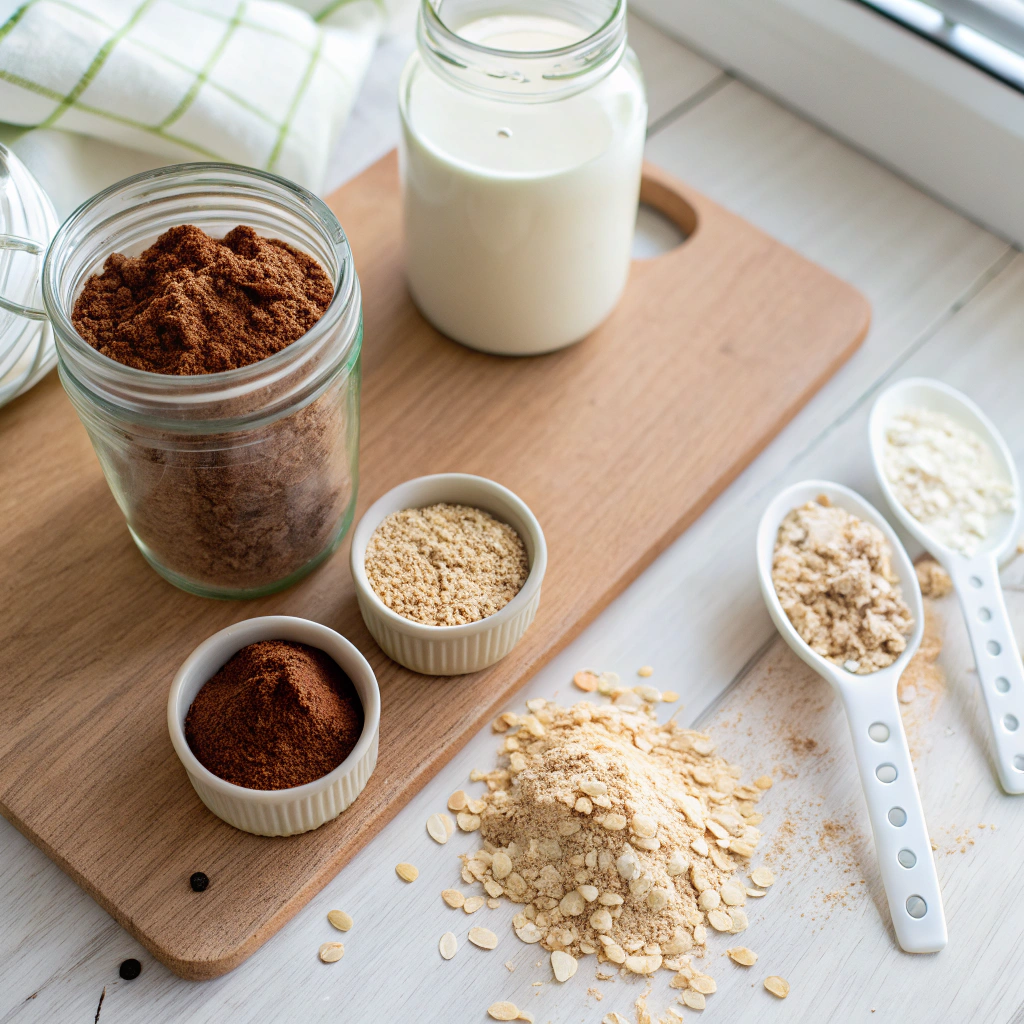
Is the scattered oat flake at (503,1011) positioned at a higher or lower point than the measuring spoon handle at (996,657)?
lower

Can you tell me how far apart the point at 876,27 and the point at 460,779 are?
90 cm

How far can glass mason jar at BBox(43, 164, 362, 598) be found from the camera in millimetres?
691

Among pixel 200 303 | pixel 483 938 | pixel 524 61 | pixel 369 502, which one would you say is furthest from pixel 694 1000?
pixel 524 61

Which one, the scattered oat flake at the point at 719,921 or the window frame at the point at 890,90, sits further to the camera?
the window frame at the point at 890,90

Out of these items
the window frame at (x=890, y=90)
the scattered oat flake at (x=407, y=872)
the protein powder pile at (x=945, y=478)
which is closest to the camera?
the scattered oat flake at (x=407, y=872)

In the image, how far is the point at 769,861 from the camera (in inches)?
30.8

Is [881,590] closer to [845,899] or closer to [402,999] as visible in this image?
[845,899]

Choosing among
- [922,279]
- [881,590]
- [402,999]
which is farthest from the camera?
[922,279]

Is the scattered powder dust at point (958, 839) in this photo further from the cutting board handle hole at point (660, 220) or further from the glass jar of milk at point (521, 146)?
the cutting board handle hole at point (660, 220)

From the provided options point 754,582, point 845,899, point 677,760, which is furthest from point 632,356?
point 845,899

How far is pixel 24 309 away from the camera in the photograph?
78cm

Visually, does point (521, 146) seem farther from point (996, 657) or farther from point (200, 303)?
point (996, 657)

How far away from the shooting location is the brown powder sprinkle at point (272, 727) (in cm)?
72

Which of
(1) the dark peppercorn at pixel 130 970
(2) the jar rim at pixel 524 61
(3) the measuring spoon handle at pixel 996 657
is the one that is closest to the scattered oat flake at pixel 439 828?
(1) the dark peppercorn at pixel 130 970
